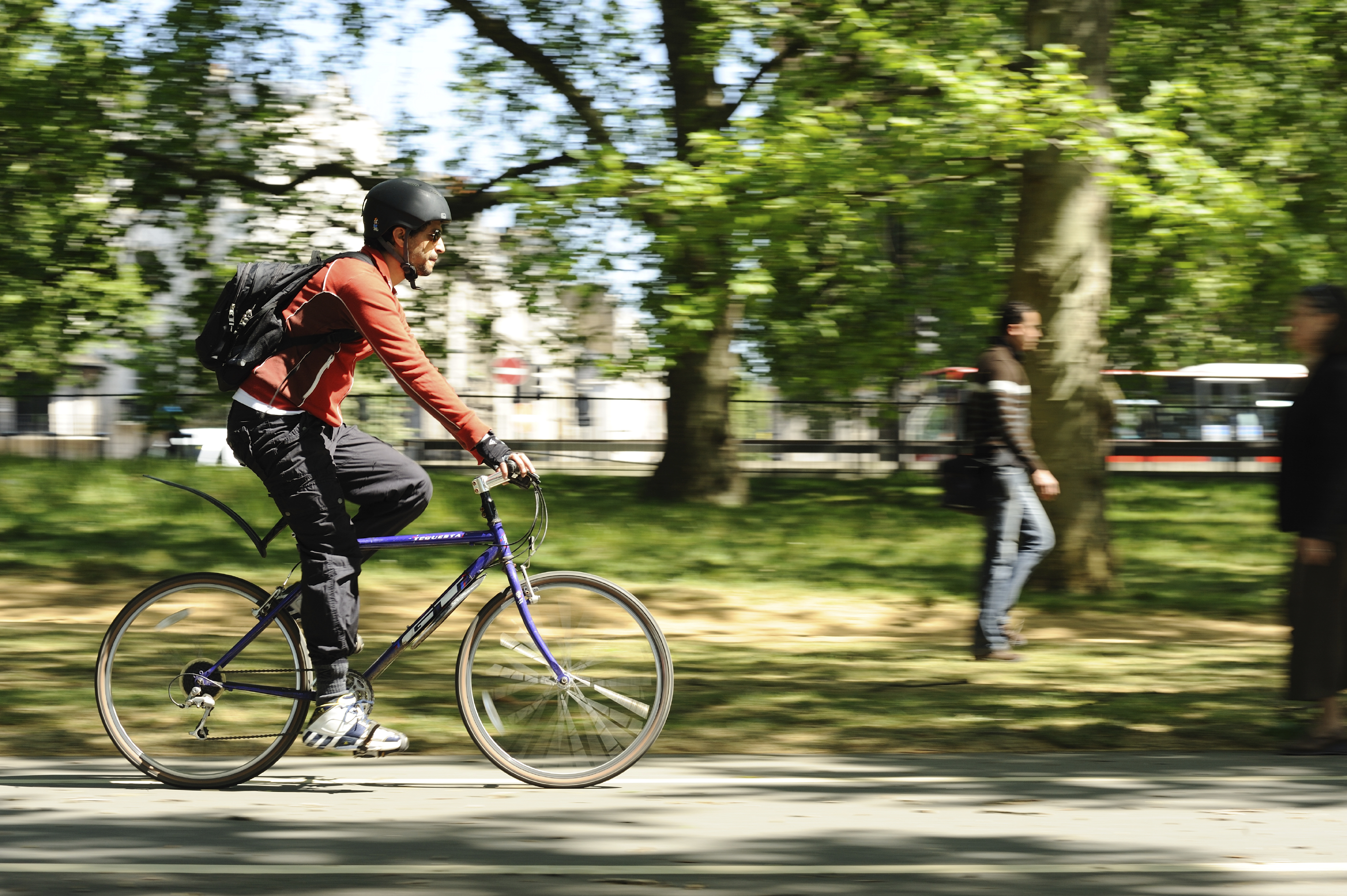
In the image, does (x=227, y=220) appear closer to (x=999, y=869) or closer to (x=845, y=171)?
(x=845, y=171)

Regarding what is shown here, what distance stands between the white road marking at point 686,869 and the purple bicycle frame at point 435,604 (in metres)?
1.01

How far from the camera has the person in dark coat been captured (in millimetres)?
5754

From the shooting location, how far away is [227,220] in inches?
543

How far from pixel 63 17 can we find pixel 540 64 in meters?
4.49

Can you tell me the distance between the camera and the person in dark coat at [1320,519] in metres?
5.75

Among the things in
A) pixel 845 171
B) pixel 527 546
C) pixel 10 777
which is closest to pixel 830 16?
pixel 845 171

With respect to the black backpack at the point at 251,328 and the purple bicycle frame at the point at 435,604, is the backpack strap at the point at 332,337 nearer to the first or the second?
the black backpack at the point at 251,328

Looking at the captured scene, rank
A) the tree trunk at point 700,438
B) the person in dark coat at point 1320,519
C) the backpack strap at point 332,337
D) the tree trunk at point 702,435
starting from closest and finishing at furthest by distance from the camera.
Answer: the backpack strap at point 332,337
the person in dark coat at point 1320,519
the tree trunk at point 702,435
the tree trunk at point 700,438

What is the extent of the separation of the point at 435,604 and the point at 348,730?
53cm

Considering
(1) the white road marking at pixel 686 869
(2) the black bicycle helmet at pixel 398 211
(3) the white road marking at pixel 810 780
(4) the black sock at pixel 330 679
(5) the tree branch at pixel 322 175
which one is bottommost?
(5) the tree branch at pixel 322 175

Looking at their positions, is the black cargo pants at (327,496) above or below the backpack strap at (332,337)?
below

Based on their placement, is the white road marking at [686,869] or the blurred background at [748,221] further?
the blurred background at [748,221]

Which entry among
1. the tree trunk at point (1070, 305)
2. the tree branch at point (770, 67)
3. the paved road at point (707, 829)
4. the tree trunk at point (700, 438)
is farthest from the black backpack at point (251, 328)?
the tree trunk at point (700, 438)

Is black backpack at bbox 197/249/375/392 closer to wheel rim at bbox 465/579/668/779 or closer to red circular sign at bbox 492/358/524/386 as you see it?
wheel rim at bbox 465/579/668/779
